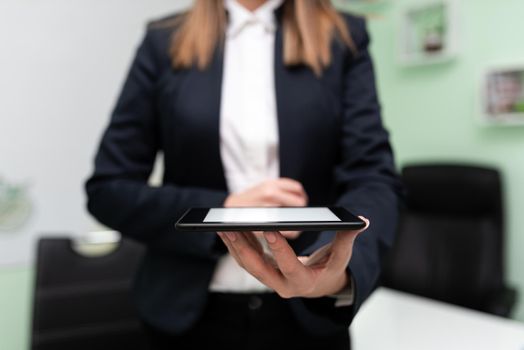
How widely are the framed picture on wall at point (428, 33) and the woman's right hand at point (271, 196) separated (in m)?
1.72

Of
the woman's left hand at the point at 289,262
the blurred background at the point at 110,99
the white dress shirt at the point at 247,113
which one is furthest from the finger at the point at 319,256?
the blurred background at the point at 110,99

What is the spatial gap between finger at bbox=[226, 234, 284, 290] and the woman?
0.21m

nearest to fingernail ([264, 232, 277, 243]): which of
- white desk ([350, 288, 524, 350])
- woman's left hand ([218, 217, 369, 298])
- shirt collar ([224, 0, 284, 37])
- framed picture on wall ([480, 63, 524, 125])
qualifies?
woman's left hand ([218, 217, 369, 298])

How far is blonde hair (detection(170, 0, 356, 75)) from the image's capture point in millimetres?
719

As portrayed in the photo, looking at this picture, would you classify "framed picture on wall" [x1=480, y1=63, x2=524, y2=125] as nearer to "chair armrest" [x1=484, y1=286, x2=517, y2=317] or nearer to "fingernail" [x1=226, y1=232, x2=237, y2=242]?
"chair armrest" [x1=484, y1=286, x2=517, y2=317]

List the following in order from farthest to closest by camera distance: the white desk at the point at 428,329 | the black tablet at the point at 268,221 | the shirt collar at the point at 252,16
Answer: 1. the white desk at the point at 428,329
2. the shirt collar at the point at 252,16
3. the black tablet at the point at 268,221

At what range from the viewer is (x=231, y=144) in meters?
0.70

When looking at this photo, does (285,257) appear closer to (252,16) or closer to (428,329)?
(252,16)

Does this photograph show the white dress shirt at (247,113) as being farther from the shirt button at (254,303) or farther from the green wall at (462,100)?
the green wall at (462,100)

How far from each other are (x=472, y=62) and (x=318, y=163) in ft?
5.17

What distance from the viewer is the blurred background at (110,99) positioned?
5.49 feet

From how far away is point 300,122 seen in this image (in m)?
0.69

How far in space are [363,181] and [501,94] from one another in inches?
60.7

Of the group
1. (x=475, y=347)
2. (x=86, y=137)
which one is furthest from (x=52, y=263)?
(x=475, y=347)
